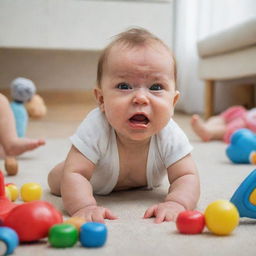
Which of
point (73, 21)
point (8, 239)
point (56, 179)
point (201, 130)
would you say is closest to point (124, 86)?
point (56, 179)

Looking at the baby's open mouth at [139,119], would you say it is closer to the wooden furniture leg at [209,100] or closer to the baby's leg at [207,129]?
the baby's leg at [207,129]

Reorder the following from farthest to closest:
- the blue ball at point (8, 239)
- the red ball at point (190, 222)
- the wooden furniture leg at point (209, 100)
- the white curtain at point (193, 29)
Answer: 1. the white curtain at point (193, 29)
2. the wooden furniture leg at point (209, 100)
3. the red ball at point (190, 222)
4. the blue ball at point (8, 239)

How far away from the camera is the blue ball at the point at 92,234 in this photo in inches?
22.1

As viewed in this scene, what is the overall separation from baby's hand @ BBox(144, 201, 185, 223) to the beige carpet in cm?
2

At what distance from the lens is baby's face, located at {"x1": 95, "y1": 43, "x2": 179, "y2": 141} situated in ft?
2.59

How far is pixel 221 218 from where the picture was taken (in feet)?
2.01

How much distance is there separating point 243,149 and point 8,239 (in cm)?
92

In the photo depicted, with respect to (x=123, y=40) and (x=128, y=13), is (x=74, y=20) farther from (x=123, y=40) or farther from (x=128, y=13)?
(x=123, y=40)

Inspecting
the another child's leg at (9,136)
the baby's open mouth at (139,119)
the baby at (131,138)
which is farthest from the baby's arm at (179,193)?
the another child's leg at (9,136)

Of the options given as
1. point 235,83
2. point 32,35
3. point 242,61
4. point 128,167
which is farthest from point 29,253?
point 235,83

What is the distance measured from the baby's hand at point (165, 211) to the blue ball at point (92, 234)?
0.15 metres

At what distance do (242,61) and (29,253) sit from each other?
1765 millimetres

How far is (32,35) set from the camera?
278 cm

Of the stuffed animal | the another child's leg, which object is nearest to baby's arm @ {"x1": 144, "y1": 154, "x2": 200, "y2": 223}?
the another child's leg
